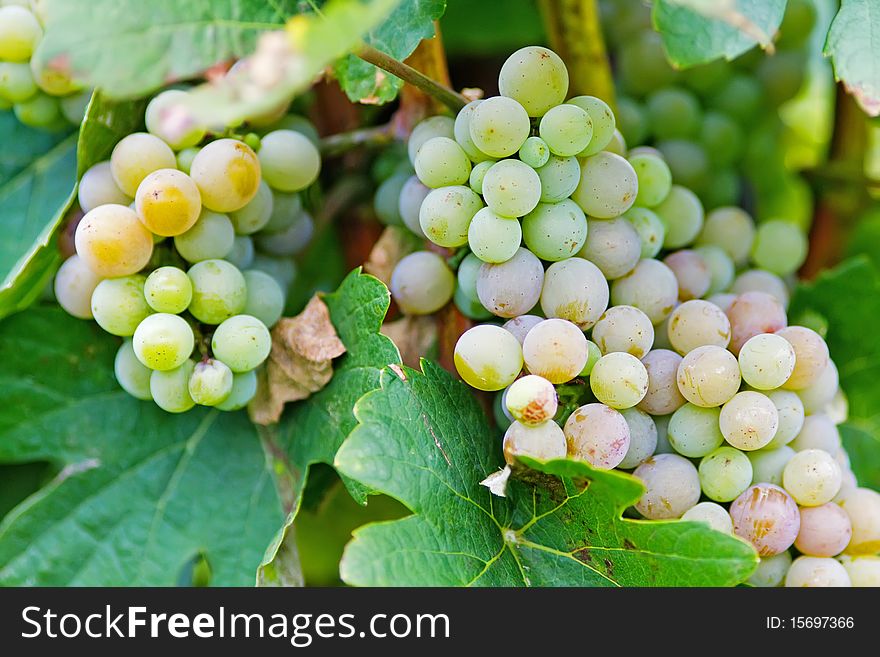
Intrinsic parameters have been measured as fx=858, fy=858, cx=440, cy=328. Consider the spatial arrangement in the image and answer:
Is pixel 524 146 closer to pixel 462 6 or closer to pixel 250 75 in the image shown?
pixel 250 75

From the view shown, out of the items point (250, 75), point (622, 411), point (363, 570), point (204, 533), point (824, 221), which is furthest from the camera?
point (824, 221)

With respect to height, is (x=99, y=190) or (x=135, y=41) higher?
(x=135, y=41)

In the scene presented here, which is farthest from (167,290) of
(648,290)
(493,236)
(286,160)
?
(648,290)

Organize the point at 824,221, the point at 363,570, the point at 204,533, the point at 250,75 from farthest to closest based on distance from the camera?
the point at 824,221 → the point at 204,533 → the point at 363,570 → the point at 250,75

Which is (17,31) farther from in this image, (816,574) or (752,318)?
(816,574)

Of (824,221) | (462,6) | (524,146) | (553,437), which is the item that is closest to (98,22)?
(524,146)
